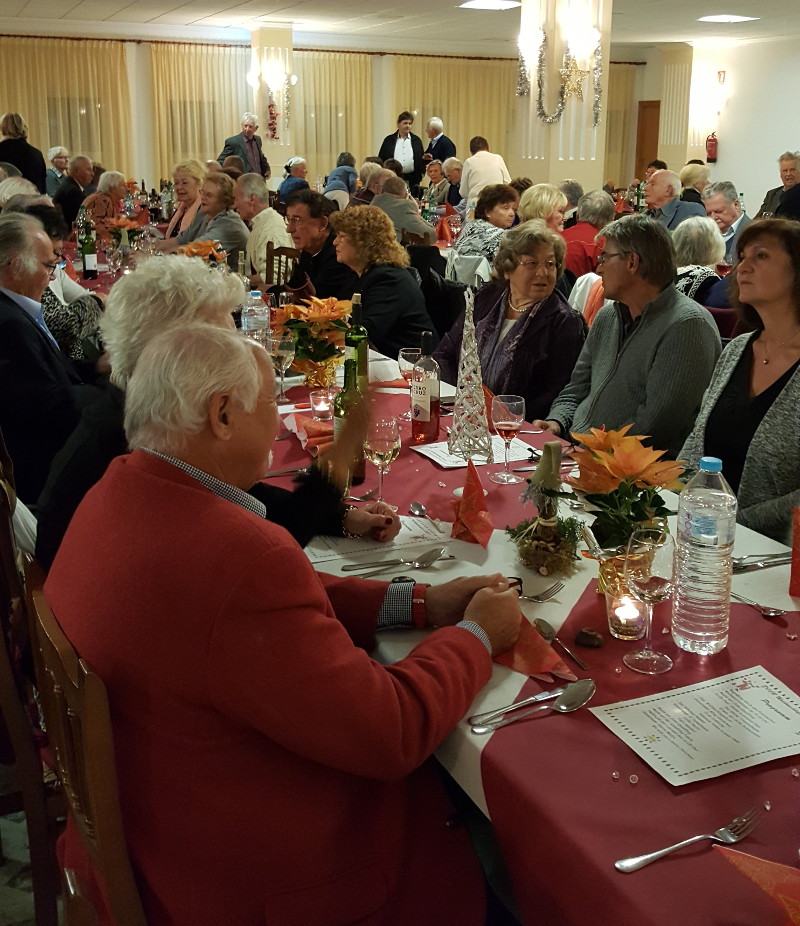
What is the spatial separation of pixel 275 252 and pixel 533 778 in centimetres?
498

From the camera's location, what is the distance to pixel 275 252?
575 cm

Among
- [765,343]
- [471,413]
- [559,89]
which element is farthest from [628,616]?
[559,89]

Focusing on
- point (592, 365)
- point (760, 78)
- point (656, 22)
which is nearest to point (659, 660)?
point (592, 365)

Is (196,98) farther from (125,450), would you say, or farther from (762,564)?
(762,564)

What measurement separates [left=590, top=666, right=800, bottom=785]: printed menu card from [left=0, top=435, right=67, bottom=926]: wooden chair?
3.16 feet

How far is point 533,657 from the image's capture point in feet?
4.59

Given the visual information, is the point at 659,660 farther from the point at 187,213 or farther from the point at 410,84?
the point at 410,84

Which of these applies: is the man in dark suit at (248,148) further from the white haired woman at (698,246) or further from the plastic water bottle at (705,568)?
the plastic water bottle at (705,568)

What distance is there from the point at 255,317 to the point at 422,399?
136 centimetres

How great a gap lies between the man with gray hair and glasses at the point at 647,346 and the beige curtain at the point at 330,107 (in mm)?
12535

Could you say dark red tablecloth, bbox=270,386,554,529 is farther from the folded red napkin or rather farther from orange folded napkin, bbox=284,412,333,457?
the folded red napkin

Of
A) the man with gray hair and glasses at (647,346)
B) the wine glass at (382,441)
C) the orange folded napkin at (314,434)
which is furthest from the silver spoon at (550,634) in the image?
the man with gray hair and glasses at (647,346)

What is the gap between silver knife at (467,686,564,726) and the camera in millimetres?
1264

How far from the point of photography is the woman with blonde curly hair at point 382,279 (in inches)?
162
